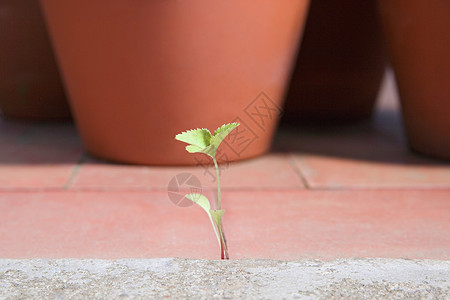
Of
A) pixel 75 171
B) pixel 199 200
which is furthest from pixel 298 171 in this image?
pixel 199 200

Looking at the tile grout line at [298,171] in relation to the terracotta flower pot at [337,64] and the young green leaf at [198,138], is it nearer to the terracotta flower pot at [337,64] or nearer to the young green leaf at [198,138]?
the terracotta flower pot at [337,64]

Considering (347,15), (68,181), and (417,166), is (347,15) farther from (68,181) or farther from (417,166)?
(68,181)

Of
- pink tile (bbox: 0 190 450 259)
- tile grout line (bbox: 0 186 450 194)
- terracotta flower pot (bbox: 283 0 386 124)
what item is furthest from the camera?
terracotta flower pot (bbox: 283 0 386 124)

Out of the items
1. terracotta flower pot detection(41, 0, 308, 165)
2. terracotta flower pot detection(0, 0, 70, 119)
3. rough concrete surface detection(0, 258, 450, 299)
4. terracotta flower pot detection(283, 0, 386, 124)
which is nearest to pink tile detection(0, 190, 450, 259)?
rough concrete surface detection(0, 258, 450, 299)

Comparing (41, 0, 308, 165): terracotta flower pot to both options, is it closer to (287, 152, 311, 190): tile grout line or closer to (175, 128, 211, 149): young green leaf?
(287, 152, 311, 190): tile grout line

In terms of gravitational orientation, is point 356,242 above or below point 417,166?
above

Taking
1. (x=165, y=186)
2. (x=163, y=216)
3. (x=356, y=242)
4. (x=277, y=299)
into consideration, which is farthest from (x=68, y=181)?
(x=277, y=299)
